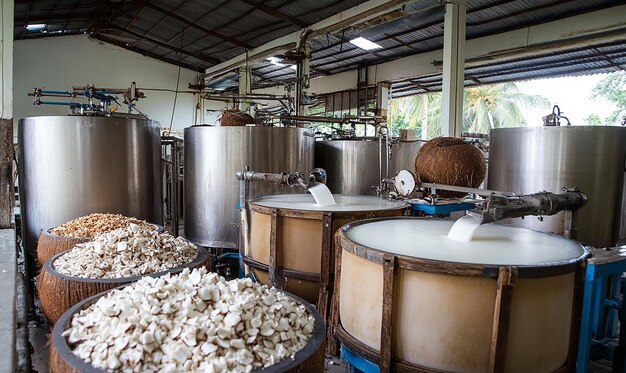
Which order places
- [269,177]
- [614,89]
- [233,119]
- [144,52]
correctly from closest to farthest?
[269,177], [233,119], [144,52], [614,89]

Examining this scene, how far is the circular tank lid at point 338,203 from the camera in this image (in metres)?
3.18

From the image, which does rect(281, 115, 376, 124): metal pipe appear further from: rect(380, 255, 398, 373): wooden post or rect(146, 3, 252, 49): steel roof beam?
rect(146, 3, 252, 49): steel roof beam

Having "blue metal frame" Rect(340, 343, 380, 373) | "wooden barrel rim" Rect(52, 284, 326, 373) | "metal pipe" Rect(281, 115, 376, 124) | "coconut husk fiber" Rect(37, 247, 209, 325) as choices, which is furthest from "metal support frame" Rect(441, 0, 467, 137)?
"wooden barrel rim" Rect(52, 284, 326, 373)

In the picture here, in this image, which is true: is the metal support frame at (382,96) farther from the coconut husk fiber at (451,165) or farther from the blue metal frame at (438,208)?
the blue metal frame at (438,208)

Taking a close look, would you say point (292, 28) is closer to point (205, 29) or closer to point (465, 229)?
point (205, 29)

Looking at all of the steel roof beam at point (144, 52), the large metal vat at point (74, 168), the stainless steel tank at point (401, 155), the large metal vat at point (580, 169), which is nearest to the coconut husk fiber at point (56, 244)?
the large metal vat at point (74, 168)

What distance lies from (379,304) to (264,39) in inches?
359

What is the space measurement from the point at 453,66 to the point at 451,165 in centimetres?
222

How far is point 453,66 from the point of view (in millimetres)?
5469

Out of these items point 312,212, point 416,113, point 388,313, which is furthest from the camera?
point 416,113

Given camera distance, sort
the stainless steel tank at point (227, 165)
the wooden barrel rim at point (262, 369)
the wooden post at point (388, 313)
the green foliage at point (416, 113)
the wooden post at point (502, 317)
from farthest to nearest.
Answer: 1. the green foliage at point (416, 113)
2. the stainless steel tank at point (227, 165)
3. the wooden post at point (388, 313)
4. the wooden post at point (502, 317)
5. the wooden barrel rim at point (262, 369)

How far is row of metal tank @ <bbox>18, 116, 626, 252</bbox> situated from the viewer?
3.57 meters

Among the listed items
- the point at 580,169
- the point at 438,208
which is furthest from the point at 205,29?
the point at 580,169

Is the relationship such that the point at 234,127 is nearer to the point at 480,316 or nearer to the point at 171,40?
the point at 480,316
